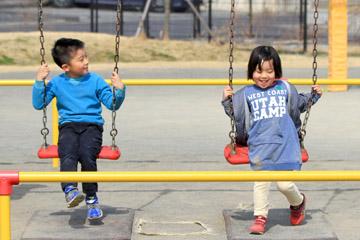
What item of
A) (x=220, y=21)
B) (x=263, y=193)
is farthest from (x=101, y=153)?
(x=220, y=21)

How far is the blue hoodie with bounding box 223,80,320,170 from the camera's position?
22.8ft

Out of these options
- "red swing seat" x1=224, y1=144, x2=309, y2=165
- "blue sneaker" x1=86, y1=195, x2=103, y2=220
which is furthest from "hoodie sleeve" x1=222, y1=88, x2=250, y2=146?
"blue sneaker" x1=86, y1=195, x2=103, y2=220

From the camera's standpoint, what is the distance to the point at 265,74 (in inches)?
277

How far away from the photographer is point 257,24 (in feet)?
93.2

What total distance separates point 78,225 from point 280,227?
1.35m

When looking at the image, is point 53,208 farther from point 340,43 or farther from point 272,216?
point 340,43

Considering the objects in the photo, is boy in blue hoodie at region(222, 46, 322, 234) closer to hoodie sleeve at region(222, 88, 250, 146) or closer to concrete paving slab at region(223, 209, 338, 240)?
hoodie sleeve at region(222, 88, 250, 146)

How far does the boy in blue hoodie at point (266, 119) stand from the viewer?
22.9 feet

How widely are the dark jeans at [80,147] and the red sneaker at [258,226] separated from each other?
1.07 meters

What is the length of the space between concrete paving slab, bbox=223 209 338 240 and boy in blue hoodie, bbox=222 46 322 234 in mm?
101

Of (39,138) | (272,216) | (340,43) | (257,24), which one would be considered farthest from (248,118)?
(257,24)

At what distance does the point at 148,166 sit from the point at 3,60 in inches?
471

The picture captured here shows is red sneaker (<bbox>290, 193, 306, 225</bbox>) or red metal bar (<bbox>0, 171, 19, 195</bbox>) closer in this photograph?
red metal bar (<bbox>0, 171, 19, 195</bbox>)

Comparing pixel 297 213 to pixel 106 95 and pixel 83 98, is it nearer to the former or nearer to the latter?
pixel 106 95
